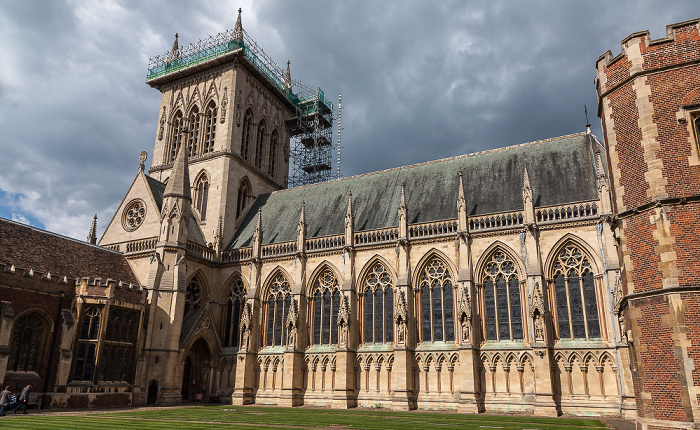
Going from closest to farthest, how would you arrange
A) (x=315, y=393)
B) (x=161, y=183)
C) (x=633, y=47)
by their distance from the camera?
1. (x=633, y=47)
2. (x=315, y=393)
3. (x=161, y=183)

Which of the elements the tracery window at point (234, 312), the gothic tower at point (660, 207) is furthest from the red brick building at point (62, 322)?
the gothic tower at point (660, 207)

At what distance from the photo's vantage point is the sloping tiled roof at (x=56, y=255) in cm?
2652

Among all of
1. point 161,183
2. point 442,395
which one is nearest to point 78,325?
point 161,183

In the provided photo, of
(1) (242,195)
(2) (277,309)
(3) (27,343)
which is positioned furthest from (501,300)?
(3) (27,343)

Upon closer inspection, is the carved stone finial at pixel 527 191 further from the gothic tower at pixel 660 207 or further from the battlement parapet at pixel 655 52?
the battlement parapet at pixel 655 52

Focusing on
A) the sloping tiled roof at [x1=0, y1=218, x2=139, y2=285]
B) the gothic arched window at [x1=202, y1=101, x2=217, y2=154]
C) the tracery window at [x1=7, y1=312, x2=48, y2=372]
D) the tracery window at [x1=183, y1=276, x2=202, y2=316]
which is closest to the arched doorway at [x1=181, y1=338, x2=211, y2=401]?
the tracery window at [x1=183, y1=276, x2=202, y2=316]

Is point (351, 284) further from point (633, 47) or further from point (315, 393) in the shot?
point (633, 47)

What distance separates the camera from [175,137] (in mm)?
43969

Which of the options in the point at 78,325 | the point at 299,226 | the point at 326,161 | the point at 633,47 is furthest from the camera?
the point at 326,161

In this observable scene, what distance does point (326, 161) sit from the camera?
53469 millimetres

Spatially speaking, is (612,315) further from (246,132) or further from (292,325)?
(246,132)

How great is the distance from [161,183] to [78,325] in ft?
52.9

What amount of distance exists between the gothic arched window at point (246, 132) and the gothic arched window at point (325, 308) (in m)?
15.6

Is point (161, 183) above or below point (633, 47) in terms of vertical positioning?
above
